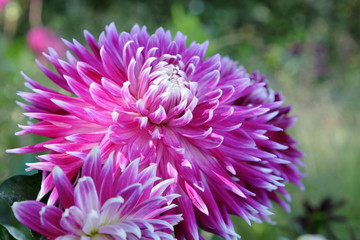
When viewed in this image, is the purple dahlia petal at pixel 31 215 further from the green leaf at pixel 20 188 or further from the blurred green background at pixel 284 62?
the blurred green background at pixel 284 62

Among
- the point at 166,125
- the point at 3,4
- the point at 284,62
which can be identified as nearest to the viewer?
the point at 166,125

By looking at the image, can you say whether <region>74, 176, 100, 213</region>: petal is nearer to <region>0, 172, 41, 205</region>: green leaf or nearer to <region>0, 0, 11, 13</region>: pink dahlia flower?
<region>0, 172, 41, 205</region>: green leaf

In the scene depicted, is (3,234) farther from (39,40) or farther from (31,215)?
(39,40)

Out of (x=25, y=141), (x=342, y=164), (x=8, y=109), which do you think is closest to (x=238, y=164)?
(x=25, y=141)

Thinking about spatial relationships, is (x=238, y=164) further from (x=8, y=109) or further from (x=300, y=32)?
(x=300, y=32)

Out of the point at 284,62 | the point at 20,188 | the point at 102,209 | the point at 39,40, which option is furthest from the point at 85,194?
the point at 284,62

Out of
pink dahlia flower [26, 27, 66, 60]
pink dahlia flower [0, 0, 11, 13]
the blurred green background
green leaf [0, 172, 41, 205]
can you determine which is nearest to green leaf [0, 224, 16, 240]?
green leaf [0, 172, 41, 205]

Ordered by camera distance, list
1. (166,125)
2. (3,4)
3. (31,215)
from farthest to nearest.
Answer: (3,4) < (166,125) < (31,215)
